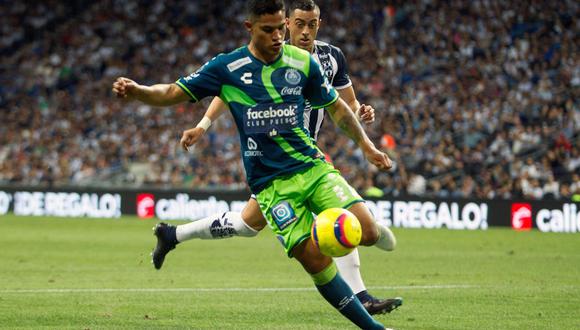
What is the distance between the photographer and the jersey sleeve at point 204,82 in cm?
691

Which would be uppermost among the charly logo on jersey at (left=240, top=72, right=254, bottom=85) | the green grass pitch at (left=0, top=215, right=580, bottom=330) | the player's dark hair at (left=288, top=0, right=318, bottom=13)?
the player's dark hair at (left=288, top=0, right=318, bottom=13)

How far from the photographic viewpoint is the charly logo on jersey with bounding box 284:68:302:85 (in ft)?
22.5

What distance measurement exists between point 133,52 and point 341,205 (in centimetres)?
3122

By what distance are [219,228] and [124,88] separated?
276 centimetres

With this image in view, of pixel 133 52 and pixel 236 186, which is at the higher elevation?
pixel 133 52

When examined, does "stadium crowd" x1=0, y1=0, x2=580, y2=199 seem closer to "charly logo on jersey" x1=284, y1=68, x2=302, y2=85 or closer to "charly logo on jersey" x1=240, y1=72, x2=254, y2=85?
"charly logo on jersey" x1=284, y1=68, x2=302, y2=85

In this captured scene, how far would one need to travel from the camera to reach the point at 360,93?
30.1 m

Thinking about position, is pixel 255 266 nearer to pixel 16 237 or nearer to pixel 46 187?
pixel 16 237

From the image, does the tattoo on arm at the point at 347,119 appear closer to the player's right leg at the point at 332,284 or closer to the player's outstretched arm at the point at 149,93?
the player's right leg at the point at 332,284

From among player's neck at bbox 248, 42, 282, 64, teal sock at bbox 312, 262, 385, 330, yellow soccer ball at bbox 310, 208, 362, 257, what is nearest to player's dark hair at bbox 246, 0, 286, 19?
player's neck at bbox 248, 42, 282, 64

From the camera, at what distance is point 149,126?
33.2 m

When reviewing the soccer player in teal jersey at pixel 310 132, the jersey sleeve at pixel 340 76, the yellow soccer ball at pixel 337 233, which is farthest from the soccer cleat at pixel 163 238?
the yellow soccer ball at pixel 337 233

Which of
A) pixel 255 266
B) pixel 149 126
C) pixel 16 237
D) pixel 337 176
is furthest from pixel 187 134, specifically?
pixel 149 126

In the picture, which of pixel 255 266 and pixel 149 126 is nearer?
pixel 255 266
